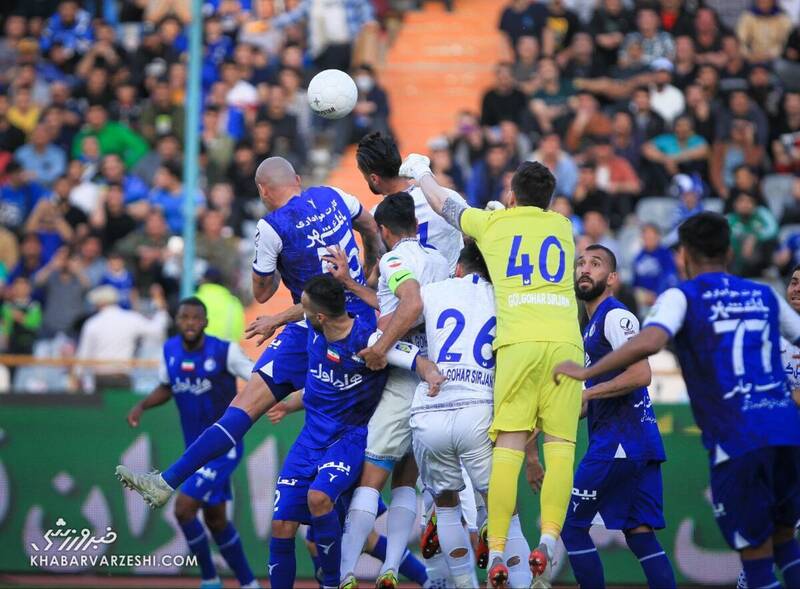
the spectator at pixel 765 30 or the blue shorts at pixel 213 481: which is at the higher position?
the spectator at pixel 765 30

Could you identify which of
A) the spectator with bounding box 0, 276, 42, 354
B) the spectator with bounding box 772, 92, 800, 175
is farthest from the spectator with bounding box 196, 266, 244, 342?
the spectator with bounding box 772, 92, 800, 175

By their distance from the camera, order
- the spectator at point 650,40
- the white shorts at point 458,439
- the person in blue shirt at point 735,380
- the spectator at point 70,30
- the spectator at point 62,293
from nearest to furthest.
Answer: the person in blue shirt at point 735,380, the white shorts at point 458,439, the spectator at point 62,293, the spectator at point 650,40, the spectator at point 70,30

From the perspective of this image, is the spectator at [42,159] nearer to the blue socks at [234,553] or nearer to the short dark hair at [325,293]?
the blue socks at [234,553]

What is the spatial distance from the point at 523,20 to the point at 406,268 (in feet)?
41.2

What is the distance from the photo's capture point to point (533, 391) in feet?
30.4

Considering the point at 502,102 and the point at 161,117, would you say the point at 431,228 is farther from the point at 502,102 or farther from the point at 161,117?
the point at 161,117

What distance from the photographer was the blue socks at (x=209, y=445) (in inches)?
401

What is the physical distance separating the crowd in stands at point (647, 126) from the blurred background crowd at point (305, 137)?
0.10 feet

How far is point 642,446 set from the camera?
1010 centimetres

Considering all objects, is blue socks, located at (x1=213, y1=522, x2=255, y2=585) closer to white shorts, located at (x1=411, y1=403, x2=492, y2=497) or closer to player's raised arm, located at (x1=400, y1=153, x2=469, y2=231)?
white shorts, located at (x1=411, y1=403, x2=492, y2=497)

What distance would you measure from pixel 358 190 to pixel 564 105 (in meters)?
3.27

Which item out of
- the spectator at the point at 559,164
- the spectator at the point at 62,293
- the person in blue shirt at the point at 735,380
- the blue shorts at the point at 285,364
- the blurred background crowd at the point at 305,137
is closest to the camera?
the person in blue shirt at the point at 735,380

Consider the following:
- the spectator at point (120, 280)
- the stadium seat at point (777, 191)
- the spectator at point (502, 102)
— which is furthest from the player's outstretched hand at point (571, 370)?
the spectator at point (502, 102)

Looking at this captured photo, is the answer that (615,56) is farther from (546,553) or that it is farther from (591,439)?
(546,553)
